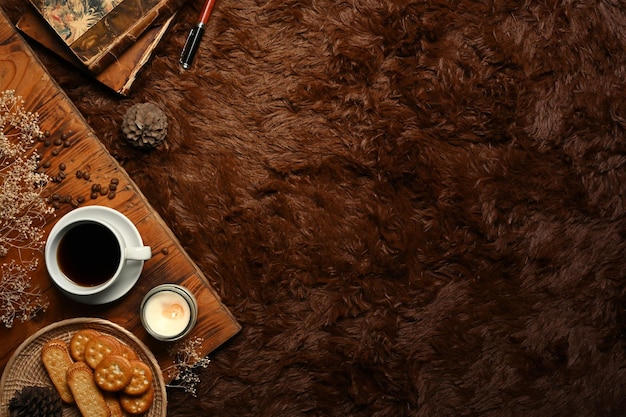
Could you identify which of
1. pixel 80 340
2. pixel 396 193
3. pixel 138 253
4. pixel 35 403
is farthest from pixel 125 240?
pixel 396 193

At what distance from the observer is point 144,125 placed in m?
1.09

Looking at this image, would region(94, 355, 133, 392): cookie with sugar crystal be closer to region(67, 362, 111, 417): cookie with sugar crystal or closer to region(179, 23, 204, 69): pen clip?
region(67, 362, 111, 417): cookie with sugar crystal

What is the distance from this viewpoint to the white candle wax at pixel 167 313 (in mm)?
989

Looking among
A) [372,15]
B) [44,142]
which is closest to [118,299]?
[44,142]

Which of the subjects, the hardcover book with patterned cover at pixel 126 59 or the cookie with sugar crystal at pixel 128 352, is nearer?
the cookie with sugar crystal at pixel 128 352

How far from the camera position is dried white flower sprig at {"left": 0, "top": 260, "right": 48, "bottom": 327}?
0.96 metres

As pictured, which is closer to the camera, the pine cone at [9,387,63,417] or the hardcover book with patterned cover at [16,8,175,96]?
the pine cone at [9,387,63,417]

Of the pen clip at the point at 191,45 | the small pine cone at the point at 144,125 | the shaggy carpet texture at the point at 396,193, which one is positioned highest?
the pen clip at the point at 191,45

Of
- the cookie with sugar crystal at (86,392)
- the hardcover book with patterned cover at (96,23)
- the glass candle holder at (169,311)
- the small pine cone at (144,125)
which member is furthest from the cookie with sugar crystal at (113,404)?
the hardcover book with patterned cover at (96,23)

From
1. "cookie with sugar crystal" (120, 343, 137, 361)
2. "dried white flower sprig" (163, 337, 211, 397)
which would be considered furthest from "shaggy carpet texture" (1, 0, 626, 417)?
"cookie with sugar crystal" (120, 343, 137, 361)

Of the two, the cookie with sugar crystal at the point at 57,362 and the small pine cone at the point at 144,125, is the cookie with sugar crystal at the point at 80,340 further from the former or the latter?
the small pine cone at the point at 144,125

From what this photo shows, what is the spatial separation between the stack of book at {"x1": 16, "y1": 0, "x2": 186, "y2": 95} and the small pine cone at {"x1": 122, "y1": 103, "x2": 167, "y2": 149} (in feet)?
0.18

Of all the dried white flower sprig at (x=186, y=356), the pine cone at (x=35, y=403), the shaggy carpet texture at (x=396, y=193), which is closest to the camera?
the pine cone at (x=35, y=403)

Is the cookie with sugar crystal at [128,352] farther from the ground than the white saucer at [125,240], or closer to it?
closer to it
